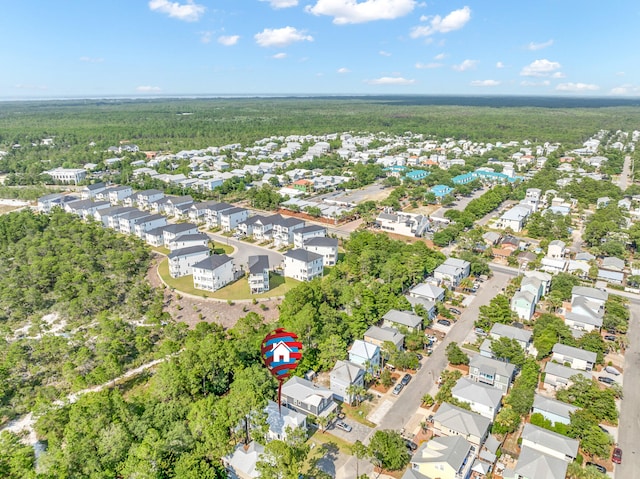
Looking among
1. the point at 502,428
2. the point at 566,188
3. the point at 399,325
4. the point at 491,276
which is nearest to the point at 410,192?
the point at 566,188

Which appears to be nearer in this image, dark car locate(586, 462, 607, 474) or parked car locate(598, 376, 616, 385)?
dark car locate(586, 462, 607, 474)

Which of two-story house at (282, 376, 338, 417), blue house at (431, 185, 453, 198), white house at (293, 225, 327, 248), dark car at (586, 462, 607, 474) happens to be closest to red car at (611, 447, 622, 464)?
dark car at (586, 462, 607, 474)

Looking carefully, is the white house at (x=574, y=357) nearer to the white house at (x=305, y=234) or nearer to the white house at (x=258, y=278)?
the white house at (x=258, y=278)

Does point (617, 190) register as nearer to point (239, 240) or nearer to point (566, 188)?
point (566, 188)

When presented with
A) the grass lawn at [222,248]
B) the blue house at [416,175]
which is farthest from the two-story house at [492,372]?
the blue house at [416,175]

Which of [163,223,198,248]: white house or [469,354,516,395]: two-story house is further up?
[163,223,198,248]: white house

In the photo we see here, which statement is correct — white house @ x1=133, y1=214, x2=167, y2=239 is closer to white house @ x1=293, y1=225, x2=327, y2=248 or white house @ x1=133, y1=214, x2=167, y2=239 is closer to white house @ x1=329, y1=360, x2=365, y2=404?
white house @ x1=293, y1=225, x2=327, y2=248

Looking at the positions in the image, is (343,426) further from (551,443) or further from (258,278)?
(258,278)
